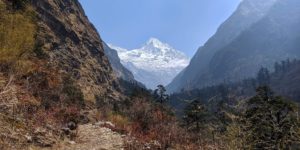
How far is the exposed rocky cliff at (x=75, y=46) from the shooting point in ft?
314

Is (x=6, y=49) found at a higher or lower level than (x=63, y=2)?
lower

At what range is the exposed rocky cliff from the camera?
314ft

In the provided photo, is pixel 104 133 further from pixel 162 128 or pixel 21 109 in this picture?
pixel 21 109

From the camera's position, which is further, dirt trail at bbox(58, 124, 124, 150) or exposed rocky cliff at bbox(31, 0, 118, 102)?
exposed rocky cliff at bbox(31, 0, 118, 102)

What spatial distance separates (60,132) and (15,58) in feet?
49.5

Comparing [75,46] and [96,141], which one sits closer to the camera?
[96,141]

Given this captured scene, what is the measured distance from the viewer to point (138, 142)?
21062 mm

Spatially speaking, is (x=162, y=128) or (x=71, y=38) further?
(x=71, y=38)

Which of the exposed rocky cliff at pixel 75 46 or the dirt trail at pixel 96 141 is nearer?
the dirt trail at pixel 96 141

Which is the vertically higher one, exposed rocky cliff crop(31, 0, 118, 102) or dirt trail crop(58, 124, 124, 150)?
exposed rocky cliff crop(31, 0, 118, 102)

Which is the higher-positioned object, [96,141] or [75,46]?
[75,46]

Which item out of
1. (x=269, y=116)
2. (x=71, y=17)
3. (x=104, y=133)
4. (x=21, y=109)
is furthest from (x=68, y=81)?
(x=71, y=17)

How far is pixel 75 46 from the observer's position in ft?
366

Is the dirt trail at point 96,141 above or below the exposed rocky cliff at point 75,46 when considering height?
below
